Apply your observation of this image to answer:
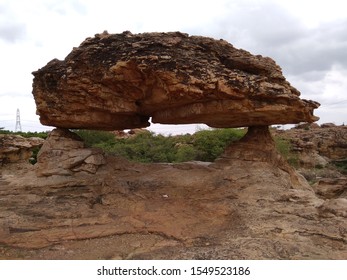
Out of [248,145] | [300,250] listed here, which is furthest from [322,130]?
[300,250]

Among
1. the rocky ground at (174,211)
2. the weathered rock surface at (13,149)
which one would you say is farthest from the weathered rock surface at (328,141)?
the rocky ground at (174,211)

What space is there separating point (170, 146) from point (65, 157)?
22647mm

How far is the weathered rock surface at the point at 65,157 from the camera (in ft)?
28.7

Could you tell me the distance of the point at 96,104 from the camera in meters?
8.76

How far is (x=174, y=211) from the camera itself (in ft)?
25.2

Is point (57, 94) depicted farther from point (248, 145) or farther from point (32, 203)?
point (248, 145)

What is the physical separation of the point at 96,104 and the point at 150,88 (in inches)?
59.5

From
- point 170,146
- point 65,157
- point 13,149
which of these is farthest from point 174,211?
point 170,146

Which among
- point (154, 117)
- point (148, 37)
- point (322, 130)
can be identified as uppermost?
point (322, 130)

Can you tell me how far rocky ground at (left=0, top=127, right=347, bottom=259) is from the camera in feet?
20.6

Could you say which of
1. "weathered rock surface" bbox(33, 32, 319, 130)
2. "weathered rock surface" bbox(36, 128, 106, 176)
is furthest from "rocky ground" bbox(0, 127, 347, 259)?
"weathered rock surface" bbox(33, 32, 319, 130)

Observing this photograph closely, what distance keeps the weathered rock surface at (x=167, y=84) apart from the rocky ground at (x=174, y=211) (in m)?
1.16

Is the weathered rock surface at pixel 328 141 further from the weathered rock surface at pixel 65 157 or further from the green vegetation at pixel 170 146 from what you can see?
the weathered rock surface at pixel 65 157

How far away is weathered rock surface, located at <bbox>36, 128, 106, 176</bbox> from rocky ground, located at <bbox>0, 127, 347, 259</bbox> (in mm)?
47
